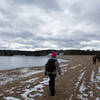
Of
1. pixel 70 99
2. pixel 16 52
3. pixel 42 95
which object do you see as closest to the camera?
pixel 70 99

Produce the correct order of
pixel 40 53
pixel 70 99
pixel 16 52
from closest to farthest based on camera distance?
1. pixel 70 99
2. pixel 40 53
3. pixel 16 52

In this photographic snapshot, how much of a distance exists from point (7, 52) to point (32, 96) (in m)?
176

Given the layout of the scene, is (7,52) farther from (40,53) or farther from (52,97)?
(52,97)

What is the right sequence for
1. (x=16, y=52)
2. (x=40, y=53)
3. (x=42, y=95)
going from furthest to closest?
(x=16, y=52) < (x=40, y=53) < (x=42, y=95)

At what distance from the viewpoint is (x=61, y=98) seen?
521 centimetres

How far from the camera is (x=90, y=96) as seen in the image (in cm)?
554

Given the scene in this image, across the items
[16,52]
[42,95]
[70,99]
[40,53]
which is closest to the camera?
[70,99]

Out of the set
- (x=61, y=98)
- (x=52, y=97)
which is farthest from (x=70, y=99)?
(x=52, y=97)

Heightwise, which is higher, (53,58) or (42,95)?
(53,58)

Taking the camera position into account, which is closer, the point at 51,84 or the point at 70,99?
the point at 70,99

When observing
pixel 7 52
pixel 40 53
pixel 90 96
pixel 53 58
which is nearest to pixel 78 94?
pixel 90 96

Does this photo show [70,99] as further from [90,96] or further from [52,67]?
[52,67]

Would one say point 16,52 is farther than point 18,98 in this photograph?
Yes

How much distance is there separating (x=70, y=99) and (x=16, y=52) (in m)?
180
